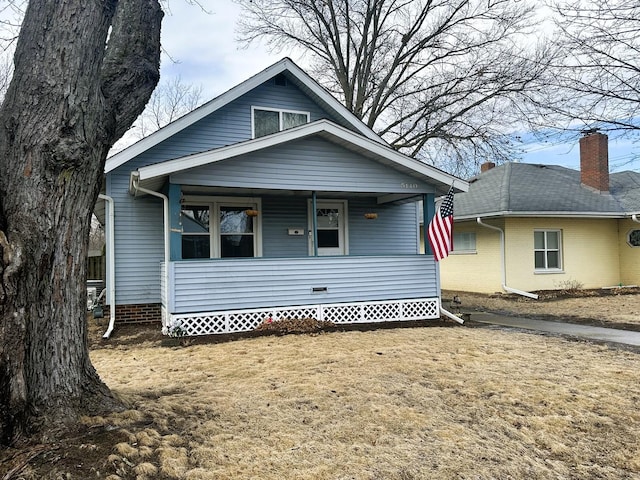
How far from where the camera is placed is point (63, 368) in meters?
3.45

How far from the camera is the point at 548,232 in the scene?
15500mm

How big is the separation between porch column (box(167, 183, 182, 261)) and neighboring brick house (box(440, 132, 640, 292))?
1015cm

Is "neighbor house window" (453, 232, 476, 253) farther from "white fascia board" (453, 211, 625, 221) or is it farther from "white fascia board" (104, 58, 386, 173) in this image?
"white fascia board" (104, 58, 386, 173)

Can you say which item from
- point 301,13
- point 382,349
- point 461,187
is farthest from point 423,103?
point 382,349

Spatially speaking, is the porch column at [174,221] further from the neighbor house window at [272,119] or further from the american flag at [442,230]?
the american flag at [442,230]

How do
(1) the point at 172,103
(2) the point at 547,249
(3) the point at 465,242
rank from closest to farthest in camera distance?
(2) the point at 547,249
(3) the point at 465,242
(1) the point at 172,103

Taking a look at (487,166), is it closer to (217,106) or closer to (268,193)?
(268,193)

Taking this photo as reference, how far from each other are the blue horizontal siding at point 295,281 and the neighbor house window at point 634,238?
10338 mm

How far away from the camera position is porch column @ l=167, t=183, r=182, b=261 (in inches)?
324

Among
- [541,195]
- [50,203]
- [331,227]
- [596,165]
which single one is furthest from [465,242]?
[50,203]

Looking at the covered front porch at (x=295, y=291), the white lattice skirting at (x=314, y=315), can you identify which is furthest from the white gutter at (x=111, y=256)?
the white lattice skirting at (x=314, y=315)

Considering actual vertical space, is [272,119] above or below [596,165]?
above

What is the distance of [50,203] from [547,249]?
607 inches

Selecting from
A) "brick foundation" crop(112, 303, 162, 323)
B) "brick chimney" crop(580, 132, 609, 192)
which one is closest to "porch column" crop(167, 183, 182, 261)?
"brick foundation" crop(112, 303, 162, 323)
